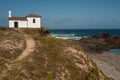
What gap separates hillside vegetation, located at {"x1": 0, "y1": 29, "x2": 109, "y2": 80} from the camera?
24312 mm

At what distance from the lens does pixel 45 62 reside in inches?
1073

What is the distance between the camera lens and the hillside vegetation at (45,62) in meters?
24.3

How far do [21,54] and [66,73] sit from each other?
608 cm

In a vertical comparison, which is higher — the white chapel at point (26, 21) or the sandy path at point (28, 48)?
the white chapel at point (26, 21)

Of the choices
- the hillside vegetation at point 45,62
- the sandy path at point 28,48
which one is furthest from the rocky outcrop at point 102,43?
the hillside vegetation at point 45,62

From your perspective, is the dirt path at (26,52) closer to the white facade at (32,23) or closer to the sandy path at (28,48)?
the sandy path at (28,48)

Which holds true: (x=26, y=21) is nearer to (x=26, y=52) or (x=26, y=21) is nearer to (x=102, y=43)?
(x=26, y=52)

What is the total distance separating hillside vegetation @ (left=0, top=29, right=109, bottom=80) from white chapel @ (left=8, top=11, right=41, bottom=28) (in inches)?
784

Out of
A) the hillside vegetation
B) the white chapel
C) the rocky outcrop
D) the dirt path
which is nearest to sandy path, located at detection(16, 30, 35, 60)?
the dirt path

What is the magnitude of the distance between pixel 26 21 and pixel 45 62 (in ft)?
92.5

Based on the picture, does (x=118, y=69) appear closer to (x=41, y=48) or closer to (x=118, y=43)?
(x=41, y=48)

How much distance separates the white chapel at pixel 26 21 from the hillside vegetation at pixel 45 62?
19905mm

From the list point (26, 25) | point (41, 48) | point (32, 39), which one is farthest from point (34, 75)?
point (26, 25)

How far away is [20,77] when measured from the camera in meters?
23.3
